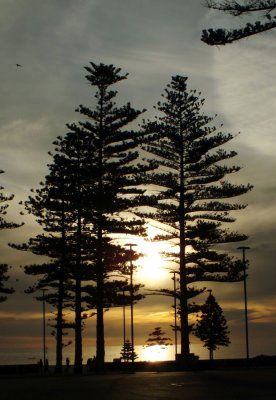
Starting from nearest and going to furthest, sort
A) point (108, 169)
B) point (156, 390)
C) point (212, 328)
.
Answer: point (156, 390) → point (108, 169) → point (212, 328)

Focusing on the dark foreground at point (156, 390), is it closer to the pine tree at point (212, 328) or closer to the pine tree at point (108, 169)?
the pine tree at point (108, 169)

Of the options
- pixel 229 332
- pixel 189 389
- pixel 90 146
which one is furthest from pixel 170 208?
pixel 229 332

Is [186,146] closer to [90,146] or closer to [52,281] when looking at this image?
[90,146]

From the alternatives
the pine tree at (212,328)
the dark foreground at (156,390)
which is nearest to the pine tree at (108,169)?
the dark foreground at (156,390)

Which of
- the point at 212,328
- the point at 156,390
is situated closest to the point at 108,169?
the point at 156,390

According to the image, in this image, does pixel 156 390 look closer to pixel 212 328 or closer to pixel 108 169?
pixel 108 169

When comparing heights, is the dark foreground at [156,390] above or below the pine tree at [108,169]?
below

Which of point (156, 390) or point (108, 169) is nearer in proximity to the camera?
point (156, 390)

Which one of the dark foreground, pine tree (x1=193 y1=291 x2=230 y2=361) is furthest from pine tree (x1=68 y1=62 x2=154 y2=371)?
pine tree (x1=193 y1=291 x2=230 y2=361)

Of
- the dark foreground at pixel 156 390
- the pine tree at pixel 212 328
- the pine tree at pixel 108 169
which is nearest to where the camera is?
the dark foreground at pixel 156 390

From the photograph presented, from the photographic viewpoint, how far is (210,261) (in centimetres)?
3959

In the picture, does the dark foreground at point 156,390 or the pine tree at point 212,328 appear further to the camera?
the pine tree at point 212,328

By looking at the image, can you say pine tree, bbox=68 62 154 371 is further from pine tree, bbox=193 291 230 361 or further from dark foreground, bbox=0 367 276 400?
pine tree, bbox=193 291 230 361

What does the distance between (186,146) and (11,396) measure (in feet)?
78.7
